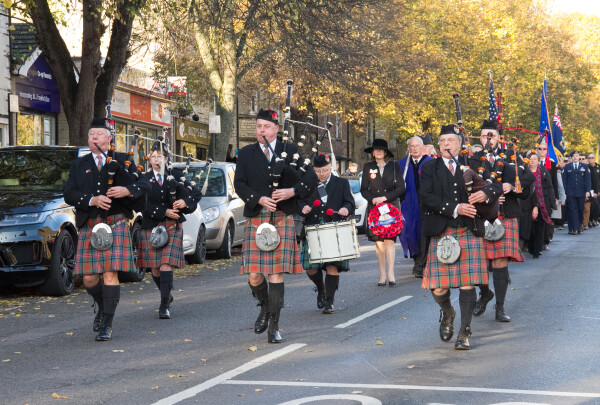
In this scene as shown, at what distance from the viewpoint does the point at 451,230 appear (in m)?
9.03

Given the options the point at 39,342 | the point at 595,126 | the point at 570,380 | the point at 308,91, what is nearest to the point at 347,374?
the point at 570,380

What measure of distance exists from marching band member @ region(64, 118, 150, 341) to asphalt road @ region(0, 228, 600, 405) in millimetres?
534

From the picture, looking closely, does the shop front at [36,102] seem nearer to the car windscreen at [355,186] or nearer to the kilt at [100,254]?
the car windscreen at [355,186]

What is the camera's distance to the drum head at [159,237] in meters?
11.3

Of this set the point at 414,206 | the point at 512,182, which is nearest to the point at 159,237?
the point at 512,182

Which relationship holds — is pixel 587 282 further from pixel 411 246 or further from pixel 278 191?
pixel 278 191

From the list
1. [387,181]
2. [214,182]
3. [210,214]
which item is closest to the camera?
[387,181]

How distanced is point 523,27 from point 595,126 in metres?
17.0

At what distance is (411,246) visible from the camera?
15602 mm

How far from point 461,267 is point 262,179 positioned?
6.03ft

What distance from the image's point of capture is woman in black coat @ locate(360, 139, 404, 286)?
1414cm

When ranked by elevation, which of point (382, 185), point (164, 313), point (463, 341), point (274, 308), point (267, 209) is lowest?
point (463, 341)

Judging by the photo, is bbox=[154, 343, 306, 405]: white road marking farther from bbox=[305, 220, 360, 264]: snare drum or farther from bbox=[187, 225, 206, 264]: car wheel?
bbox=[187, 225, 206, 264]: car wheel

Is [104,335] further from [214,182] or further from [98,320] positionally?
[214,182]
